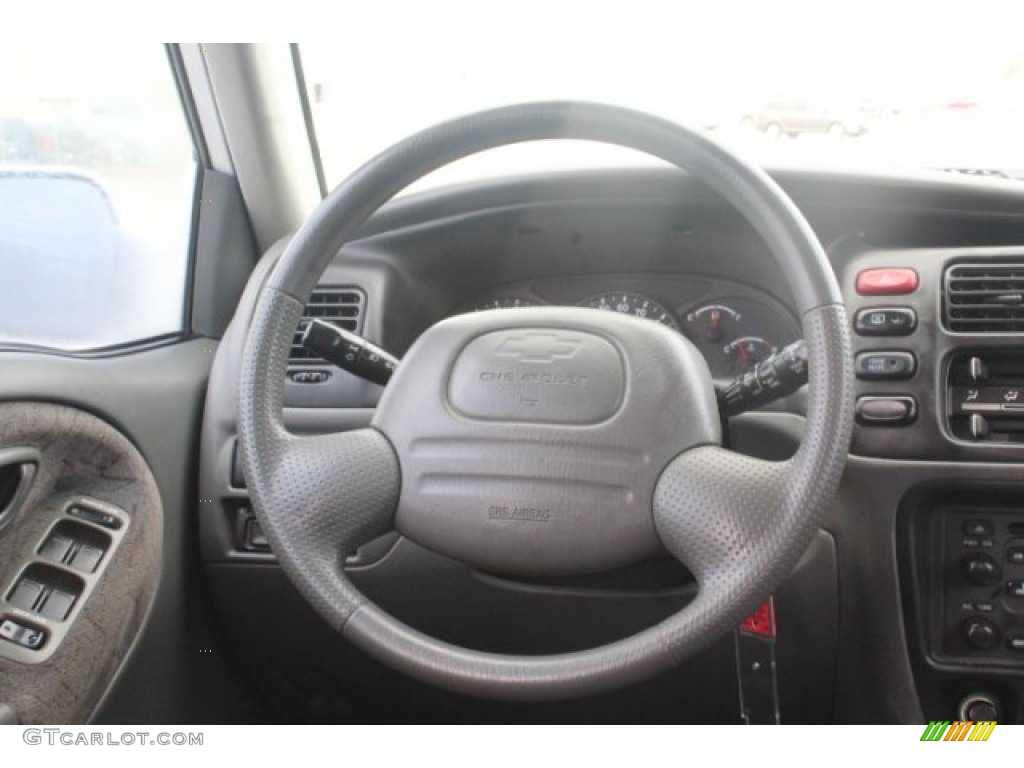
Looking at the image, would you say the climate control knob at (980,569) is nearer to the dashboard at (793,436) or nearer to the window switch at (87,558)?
the dashboard at (793,436)

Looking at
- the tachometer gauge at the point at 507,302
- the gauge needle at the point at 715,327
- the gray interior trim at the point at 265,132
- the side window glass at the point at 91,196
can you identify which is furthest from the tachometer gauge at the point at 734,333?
the side window glass at the point at 91,196

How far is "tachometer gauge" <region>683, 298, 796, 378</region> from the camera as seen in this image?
1445 mm

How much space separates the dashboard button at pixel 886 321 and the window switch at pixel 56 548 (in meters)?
1.15

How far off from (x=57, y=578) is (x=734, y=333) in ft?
3.55

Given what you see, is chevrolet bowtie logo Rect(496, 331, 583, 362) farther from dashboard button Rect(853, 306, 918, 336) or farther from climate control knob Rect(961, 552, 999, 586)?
climate control knob Rect(961, 552, 999, 586)

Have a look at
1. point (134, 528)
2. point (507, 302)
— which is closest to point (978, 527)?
point (507, 302)

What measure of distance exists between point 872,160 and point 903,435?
44 centimetres

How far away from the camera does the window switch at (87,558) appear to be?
119 cm

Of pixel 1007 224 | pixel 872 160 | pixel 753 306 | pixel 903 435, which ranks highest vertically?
pixel 872 160

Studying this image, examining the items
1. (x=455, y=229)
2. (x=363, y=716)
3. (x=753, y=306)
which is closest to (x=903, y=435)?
(x=753, y=306)

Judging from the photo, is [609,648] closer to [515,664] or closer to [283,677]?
[515,664]

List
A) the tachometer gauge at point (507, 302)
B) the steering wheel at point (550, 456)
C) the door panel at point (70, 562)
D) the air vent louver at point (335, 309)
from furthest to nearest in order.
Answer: the tachometer gauge at point (507, 302), the air vent louver at point (335, 309), the door panel at point (70, 562), the steering wheel at point (550, 456)

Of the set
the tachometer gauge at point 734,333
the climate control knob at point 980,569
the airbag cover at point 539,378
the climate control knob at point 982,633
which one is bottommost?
the climate control knob at point 982,633

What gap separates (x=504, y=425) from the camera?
3.23 ft
